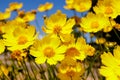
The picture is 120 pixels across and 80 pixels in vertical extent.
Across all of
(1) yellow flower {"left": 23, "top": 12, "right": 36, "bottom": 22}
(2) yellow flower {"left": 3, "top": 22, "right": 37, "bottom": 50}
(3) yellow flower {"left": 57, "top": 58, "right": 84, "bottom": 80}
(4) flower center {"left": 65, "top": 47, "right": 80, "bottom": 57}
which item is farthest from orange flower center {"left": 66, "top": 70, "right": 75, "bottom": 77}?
(1) yellow flower {"left": 23, "top": 12, "right": 36, "bottom": 22}

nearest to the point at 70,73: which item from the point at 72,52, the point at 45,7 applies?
the point at 72,52

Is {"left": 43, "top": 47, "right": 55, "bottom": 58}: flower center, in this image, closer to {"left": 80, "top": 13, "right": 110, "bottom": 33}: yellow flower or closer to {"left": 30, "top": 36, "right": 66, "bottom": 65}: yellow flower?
{"left": 30, "top": 36, "right": 66, "bottom": 65}: yellow flower

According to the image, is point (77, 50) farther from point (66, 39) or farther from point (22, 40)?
point (22, 40)

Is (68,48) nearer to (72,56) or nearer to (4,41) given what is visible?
(72,56)

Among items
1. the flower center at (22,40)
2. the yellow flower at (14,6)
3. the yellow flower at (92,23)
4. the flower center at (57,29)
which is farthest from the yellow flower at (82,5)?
the yellow flower at (14,6)

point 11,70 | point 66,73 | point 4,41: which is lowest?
point 11,70

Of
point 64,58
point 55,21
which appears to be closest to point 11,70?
point 55,21
